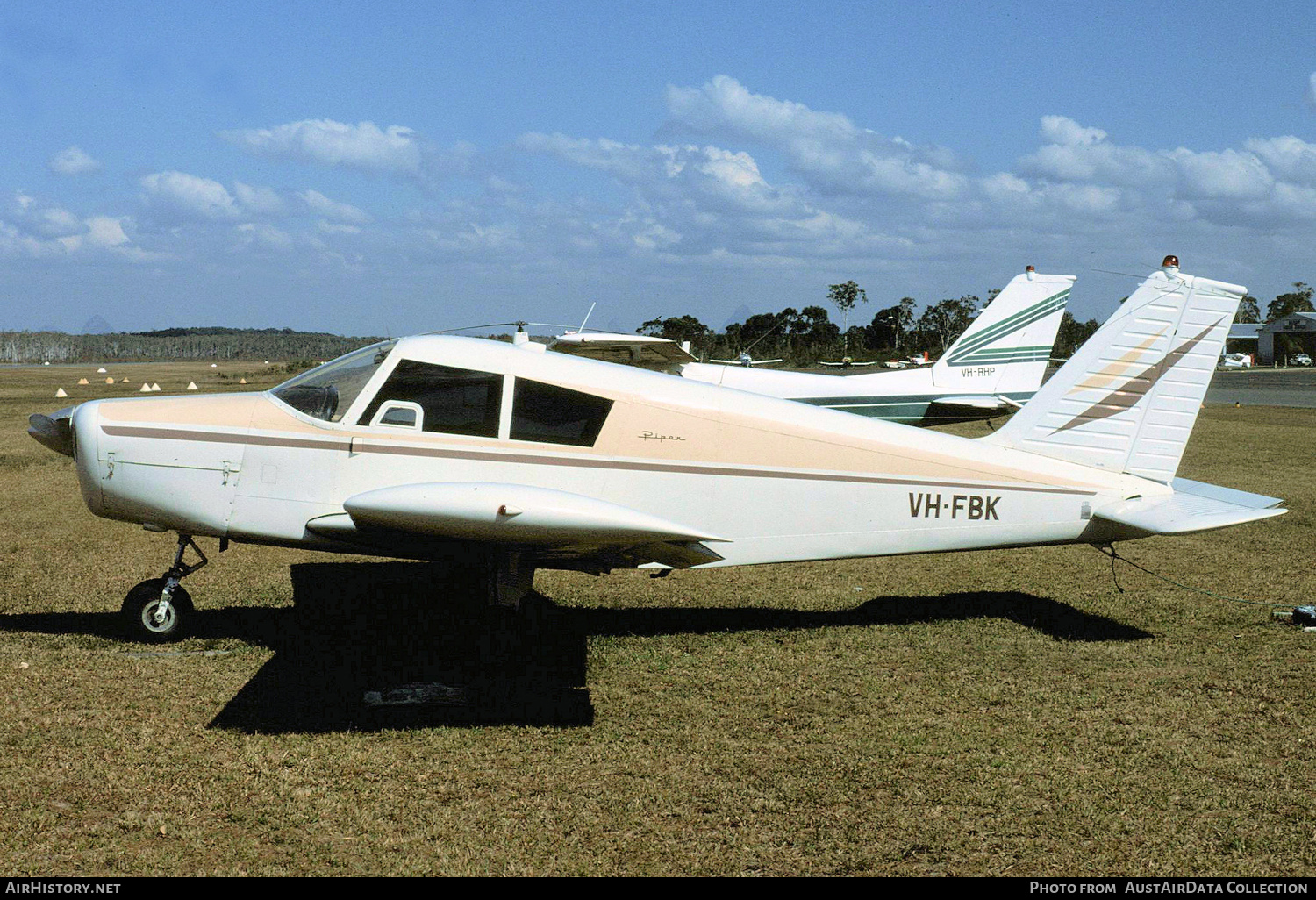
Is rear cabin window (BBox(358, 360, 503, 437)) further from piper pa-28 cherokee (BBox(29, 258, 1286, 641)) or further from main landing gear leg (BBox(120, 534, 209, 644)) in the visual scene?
main landing gear leg (BBox(120, 534, 209, 644))

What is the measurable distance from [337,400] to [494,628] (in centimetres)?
180

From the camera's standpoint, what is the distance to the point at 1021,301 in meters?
17.2

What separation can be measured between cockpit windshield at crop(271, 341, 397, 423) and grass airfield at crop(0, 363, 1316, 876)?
1643 millimetres

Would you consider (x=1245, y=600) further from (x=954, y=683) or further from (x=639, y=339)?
(x=639, y=339)

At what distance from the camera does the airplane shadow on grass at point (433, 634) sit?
576 centimetres

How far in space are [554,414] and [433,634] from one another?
1.98 m

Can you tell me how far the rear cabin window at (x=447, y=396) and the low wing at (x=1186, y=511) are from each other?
13.8ft

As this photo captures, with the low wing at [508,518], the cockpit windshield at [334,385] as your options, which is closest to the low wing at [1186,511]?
the low wing at [508,518]

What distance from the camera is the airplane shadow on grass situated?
5.76 metres

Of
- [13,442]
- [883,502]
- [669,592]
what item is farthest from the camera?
[13,442]

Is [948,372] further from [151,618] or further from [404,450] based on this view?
[151,618]

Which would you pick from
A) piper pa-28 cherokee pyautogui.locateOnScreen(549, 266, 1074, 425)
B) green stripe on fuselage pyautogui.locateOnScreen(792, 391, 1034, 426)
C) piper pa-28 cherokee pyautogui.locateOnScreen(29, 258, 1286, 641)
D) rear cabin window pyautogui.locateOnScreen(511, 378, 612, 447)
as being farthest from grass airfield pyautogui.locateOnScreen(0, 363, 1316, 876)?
green stripe on fuselage pyautogui.locateOnScreen(792, 391, 1034, 426)

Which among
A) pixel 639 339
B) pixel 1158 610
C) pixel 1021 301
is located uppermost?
pixel 1021 301

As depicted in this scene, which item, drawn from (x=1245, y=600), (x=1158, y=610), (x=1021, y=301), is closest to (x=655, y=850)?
(x=1158, y=610)
